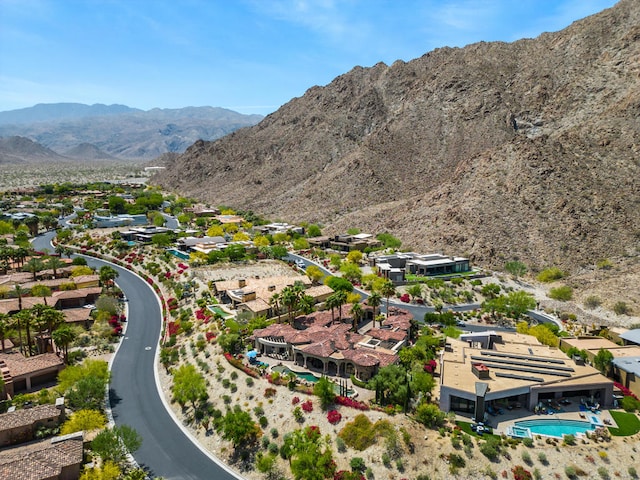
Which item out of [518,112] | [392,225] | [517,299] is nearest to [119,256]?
[392,225]

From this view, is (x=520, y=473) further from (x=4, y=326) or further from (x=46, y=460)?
(x=4, y=326)

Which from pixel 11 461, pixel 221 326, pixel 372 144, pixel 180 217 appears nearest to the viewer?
pixel 11 461

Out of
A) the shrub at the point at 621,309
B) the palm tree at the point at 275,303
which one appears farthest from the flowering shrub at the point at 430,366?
the shrub at the point at 621,309

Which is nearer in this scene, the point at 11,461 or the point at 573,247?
the point at 11,461

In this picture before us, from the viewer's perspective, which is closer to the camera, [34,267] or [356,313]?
[356,313]

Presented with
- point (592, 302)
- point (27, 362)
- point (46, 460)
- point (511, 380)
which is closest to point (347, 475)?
point (511, 380)

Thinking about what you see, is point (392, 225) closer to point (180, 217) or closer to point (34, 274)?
point (180, 217)

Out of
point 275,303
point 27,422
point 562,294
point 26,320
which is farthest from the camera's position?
point 562,294
